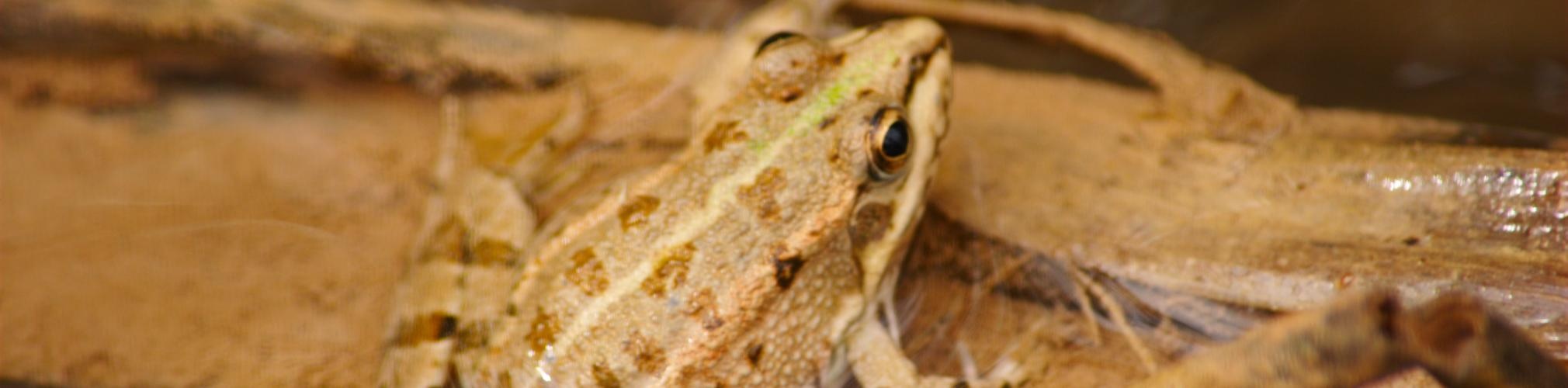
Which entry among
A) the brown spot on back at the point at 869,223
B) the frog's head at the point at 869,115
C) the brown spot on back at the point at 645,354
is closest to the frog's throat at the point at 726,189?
the frog's head at the point at 869,115

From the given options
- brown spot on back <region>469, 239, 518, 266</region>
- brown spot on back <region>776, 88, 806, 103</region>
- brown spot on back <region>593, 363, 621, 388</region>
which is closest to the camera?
brown spot on back <region>593, 363, 621, 388</region>

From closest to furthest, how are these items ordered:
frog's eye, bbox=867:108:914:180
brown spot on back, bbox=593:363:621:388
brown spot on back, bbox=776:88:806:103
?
brown spot on back, bbox=593:363:621:388, frog's eye, bbox=867:108:914:180, brown spot on back, bbox=776:88:806:103

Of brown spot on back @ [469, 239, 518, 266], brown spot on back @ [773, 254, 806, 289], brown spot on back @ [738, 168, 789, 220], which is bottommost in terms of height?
brown spot on back @ [469, 239, 518, 266]

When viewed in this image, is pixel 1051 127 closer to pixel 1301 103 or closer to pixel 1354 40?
pixel 1301 103

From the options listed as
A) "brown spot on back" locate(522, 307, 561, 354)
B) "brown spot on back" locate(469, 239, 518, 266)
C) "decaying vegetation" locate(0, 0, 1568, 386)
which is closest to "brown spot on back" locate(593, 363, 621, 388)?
"brown spot on back" locate(522, 307, 561, 354)

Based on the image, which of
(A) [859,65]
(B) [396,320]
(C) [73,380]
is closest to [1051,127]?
(A) [859,65]

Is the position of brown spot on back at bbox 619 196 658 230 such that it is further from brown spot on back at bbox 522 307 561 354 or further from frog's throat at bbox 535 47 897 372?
brown spot on back at bbox 522 307 561 354

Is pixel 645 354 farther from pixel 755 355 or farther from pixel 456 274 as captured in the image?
pixel 456 274
